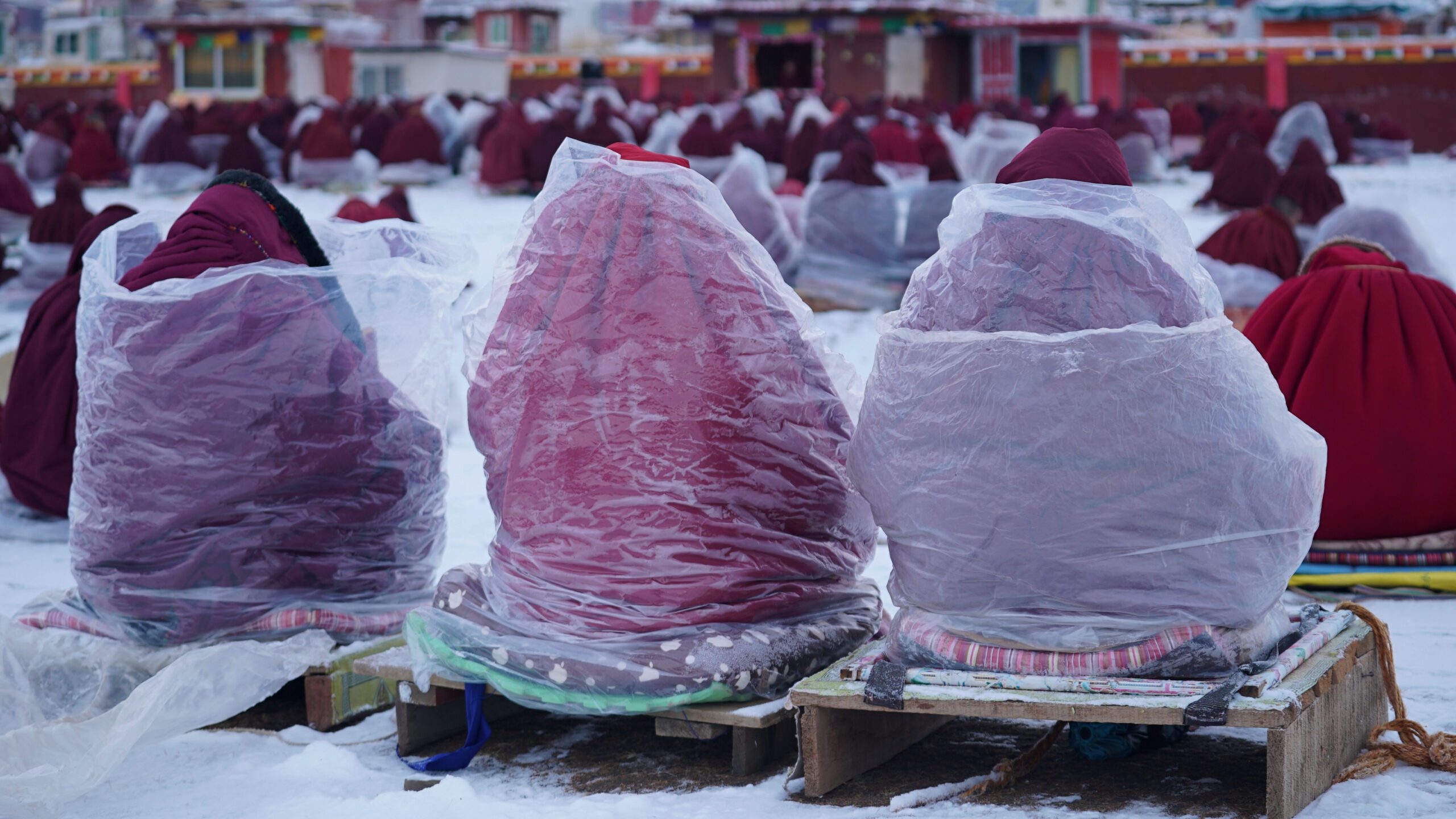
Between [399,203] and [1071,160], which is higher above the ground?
[1071,160]

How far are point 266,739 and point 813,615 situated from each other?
115cm

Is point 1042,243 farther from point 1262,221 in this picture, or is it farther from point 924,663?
point 1262,221

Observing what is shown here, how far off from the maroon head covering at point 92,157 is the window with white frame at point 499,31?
23.5 meters

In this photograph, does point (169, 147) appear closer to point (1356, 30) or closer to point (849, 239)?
point (849, 239)

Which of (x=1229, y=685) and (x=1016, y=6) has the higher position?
(x=1016, y=6)

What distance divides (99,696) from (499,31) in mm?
40164

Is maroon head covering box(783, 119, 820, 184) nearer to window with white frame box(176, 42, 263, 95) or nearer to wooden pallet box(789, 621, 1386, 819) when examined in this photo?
wooden pallet box(789, 621, 1386, 819)

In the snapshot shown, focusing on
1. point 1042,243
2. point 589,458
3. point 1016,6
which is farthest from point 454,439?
point 1016,6

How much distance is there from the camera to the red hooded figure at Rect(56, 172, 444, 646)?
10.5ft

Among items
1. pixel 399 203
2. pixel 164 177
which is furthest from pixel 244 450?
pixel 164 177

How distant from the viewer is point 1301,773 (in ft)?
8.09

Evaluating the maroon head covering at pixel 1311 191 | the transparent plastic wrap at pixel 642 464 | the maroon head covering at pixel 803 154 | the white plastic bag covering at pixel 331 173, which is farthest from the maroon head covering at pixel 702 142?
the transparent plastic wrap at pixel 642 464

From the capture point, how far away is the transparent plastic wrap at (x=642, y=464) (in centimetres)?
279

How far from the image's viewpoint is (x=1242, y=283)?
740 centimetres
